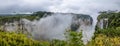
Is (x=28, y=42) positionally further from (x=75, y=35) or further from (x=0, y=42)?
(x=75, y=35)

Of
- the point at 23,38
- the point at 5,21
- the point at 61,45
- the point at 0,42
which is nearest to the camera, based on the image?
the point at 0,42

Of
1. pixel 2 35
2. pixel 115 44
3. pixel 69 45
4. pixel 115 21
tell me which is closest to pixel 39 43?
pixel 2 35

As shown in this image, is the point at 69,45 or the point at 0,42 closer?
the point at 0,42

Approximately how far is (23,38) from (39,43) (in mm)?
1328

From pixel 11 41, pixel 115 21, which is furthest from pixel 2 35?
pixel 115 21

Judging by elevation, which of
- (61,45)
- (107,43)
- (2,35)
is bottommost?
(107,43)

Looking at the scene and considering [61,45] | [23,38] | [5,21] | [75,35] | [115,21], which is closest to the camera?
[23,38]

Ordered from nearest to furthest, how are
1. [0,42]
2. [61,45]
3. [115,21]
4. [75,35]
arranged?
[0,42] → [61,45] → [75,35] → [115,21]

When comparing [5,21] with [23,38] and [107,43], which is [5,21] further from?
[23,38]

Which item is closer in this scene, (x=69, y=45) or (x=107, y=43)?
(x=69, y=45)

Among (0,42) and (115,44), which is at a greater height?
(0,42)

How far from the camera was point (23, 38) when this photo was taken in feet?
79.4

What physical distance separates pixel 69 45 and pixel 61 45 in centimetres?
165

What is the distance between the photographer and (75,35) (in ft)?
102
